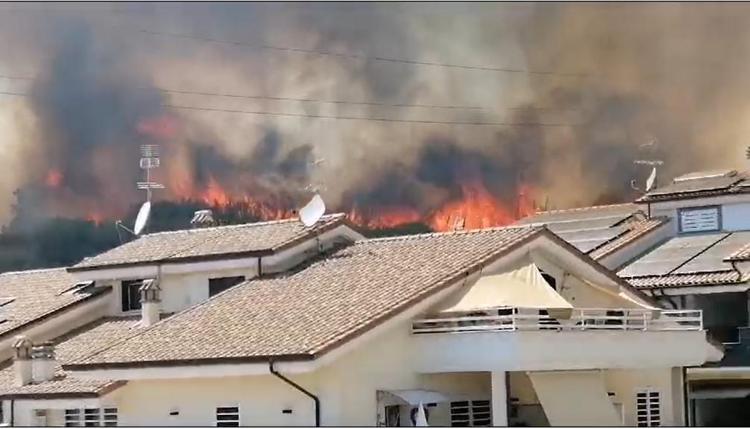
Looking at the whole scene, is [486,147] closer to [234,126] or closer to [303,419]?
[234,126]

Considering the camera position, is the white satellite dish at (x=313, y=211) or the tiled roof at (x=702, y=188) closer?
the white satellite dish at (x=313, y=211)

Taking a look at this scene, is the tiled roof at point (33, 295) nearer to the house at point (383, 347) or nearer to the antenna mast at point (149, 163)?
the house at point (383, 347)

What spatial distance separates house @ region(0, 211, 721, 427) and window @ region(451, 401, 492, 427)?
4cm

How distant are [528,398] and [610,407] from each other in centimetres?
184

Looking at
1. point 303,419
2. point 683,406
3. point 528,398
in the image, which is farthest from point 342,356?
point 683,406

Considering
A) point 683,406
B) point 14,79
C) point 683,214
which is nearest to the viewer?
point 683,406

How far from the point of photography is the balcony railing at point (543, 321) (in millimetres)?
26000

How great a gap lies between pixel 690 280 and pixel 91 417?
14.3m

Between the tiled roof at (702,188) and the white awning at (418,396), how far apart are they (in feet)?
48.1

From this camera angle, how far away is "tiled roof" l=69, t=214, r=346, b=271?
31.7 meters

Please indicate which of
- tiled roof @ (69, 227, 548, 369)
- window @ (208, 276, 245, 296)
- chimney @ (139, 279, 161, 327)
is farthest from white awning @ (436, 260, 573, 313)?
chimney @ (139, 279, 161, 327)

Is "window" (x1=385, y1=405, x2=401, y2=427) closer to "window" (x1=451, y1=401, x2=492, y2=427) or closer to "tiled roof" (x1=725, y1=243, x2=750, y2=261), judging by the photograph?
"window" (x1=451, y1=401, x2=492, y2=427)

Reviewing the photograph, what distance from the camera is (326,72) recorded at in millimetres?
37562

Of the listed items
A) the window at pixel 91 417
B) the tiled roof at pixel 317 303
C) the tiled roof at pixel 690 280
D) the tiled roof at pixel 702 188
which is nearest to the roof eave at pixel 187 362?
the tiled roof at pixel 317 303
